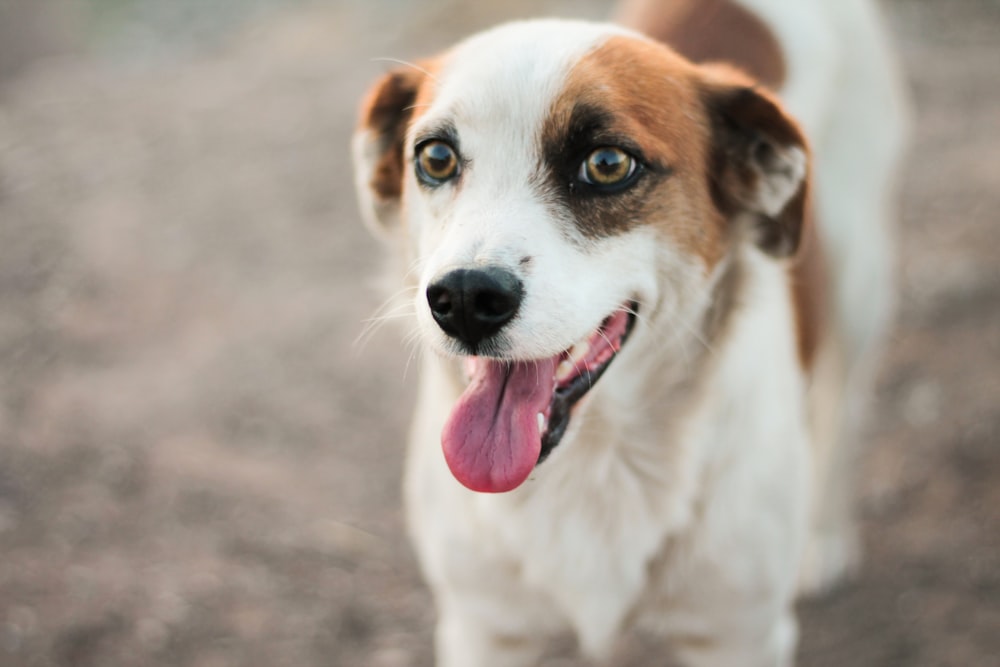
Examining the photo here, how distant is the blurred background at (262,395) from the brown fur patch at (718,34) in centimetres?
116

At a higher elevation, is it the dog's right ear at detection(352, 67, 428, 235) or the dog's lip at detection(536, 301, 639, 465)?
the dog's right ear at detection(352, 67, 428, 235)

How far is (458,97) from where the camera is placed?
2.07 metres

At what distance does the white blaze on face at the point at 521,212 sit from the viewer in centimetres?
187

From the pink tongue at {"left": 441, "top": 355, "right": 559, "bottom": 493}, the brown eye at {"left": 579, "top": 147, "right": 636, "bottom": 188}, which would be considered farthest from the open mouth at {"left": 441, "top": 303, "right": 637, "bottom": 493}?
the brown eye at {"left": 579, "top": 147, "right": 636, "bottom": 188}

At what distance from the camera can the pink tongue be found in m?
1.98

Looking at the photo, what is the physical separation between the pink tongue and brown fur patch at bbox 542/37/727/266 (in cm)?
35

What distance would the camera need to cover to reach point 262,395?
433cm

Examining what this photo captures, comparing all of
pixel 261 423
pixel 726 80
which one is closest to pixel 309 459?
pixel 261 423

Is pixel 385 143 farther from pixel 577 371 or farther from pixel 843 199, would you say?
pixel 843 199

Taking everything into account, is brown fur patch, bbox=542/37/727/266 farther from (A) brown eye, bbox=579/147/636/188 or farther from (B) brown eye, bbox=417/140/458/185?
(B) brown eye, bbox=417/140/458/185

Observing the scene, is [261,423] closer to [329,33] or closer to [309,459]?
[309,459]

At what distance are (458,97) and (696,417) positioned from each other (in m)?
0.98

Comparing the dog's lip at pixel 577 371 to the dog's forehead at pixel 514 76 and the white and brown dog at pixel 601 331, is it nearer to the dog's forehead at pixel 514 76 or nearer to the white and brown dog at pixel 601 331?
the white and brown dog at pixel 601 331

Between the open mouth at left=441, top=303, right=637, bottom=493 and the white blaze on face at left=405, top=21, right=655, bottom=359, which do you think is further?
the open mouth at left=441, top=303, right=637, bottom=493
